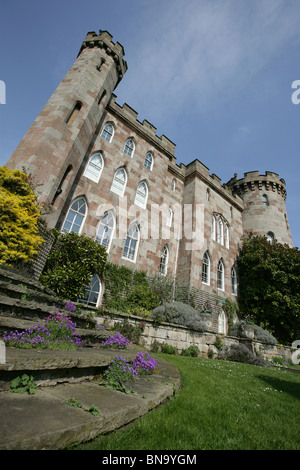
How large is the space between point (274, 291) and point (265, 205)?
10518mm

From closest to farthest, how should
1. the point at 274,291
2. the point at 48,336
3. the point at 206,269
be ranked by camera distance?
the point at 48,336 < the point at 274,291 < the point at 206,269

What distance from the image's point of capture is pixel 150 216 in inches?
598

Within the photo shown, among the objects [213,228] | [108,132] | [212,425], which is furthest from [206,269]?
[212,425]

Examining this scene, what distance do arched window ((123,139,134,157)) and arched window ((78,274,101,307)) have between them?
29.7 feet

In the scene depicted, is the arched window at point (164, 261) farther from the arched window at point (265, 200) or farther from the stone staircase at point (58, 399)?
the arched window at point (265, 200)

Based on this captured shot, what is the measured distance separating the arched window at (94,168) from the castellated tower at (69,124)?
459 mm

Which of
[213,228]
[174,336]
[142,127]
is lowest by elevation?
[174,336]

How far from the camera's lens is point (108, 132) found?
14711 millimetres

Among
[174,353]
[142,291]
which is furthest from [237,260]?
[174,353]

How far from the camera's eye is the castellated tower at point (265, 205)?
2192 centimetres

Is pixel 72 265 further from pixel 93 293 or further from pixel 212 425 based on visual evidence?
pixel 212 425

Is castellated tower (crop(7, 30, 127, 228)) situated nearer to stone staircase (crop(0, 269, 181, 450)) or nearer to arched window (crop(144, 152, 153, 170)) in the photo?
arched window (crop(144, 152, 153, 170))

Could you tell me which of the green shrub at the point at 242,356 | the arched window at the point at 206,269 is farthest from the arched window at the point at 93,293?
the arched window at the point at 206,269

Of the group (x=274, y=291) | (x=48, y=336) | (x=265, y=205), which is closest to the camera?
(x=48, y=336)
